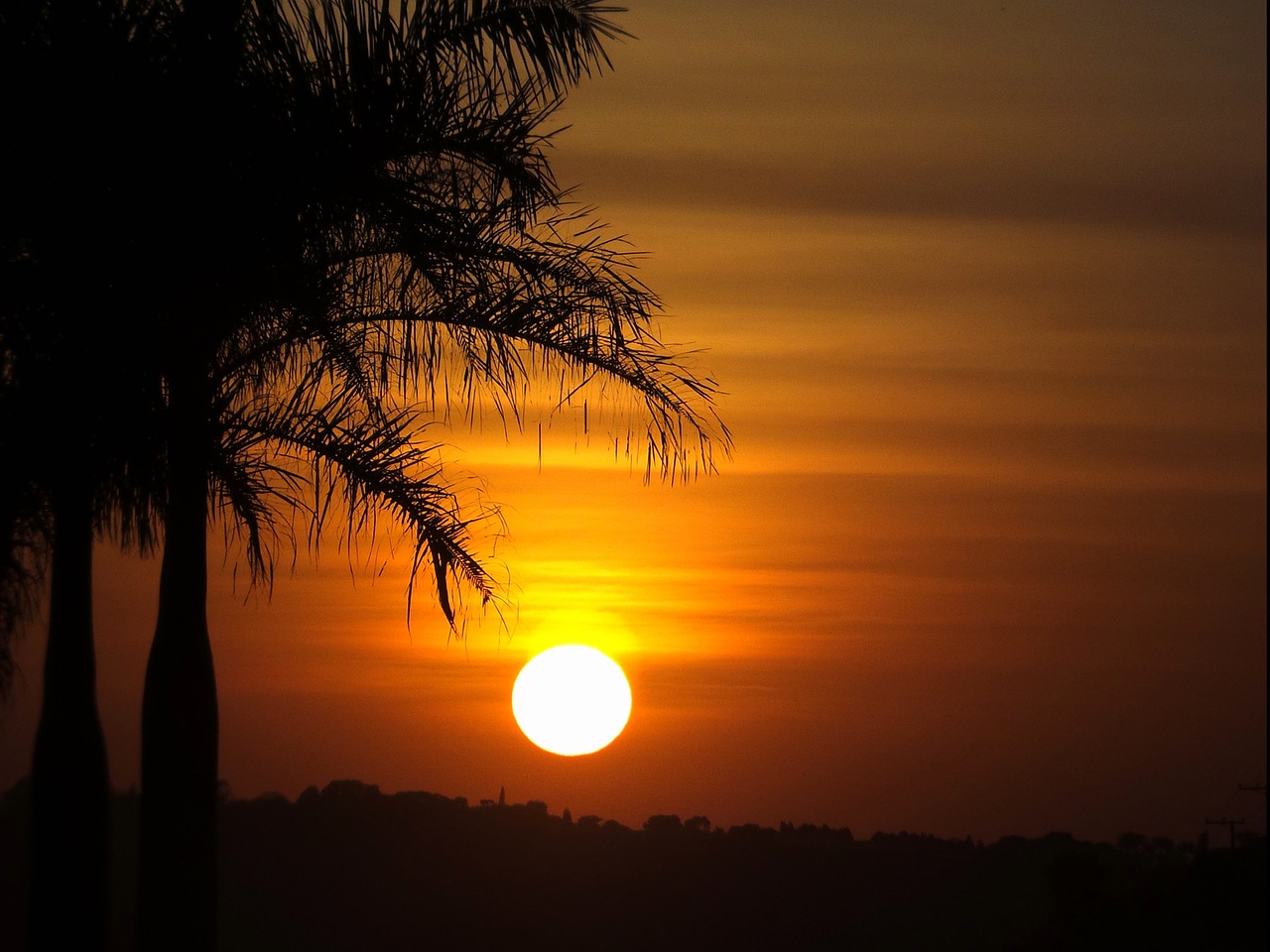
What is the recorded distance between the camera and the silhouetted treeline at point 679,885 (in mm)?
23719

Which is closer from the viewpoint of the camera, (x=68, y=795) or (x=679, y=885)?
(x=68, y=795)

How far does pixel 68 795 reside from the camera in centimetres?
821

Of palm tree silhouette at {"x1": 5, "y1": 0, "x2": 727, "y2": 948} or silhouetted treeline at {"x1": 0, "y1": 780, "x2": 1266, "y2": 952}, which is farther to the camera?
silhouetted treeline at {"x1": 0, "y1": 780, "x2": 1266, "y2": 952}

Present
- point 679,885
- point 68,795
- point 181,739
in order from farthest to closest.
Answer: point 679,885 < point 181,739 < point 68,795

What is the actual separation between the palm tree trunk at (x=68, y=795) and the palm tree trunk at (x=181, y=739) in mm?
286

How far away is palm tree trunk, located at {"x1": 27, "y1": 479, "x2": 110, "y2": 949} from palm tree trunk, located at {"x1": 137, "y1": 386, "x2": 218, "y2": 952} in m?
0.29

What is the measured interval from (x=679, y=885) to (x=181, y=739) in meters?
22.0

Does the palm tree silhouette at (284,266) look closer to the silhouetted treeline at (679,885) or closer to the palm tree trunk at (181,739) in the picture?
the palm tree trunk at (181,739)

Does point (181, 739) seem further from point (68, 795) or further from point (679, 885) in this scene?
point (679, 885)

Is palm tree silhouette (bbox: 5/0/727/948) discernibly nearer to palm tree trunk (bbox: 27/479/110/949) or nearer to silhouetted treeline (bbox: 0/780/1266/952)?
palm tree trunk (bbox: 27/479/110/949)

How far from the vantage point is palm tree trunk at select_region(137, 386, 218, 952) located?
333 inches

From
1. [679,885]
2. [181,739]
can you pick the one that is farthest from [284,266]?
[679,885]

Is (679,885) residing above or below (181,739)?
below

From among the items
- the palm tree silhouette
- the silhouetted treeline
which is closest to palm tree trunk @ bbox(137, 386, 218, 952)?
the palm tree silhouette
